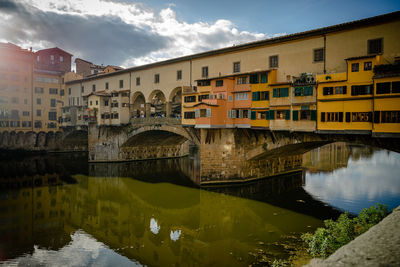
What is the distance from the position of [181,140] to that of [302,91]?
29234mm

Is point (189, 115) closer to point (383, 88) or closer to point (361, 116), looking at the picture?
point (361, 116)

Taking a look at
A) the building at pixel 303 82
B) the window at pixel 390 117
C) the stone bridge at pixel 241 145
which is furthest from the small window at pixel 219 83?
the window at pixel 390 117

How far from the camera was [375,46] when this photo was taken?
1969cm

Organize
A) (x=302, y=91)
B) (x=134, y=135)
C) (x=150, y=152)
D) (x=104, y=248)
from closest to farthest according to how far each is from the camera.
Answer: (x=104, y=248)
(x=302, y=91)
(x=134, y=135)
(x=150, y=152)

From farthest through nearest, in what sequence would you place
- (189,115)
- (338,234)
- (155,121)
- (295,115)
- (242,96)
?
(155,121), (189,115), (242,96), (295,115), (338,234)

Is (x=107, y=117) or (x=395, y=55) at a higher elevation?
(x=395, y=55)

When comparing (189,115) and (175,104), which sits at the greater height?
(175,104)

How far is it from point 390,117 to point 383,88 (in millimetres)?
1996

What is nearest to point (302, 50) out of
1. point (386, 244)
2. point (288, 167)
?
point (288, 167)

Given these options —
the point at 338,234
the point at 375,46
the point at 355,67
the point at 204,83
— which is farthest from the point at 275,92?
the point at 338,234

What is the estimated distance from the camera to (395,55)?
740 inches

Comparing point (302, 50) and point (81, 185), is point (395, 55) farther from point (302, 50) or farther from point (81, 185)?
point (81, 185)

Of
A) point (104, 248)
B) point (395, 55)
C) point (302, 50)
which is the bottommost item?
point (104, 248)

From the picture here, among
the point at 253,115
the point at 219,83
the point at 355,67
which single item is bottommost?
the point at 253,115
